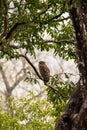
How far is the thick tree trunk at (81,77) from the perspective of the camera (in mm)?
6336

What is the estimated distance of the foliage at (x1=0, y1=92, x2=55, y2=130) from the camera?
13062mm

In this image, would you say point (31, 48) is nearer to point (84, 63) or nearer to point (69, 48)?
point (69, 48)

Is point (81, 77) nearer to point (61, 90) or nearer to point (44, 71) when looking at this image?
point (61, 90)

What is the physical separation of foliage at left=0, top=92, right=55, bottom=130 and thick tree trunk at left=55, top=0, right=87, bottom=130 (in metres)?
6.54

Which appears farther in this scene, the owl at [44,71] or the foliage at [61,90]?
the owl at [44,71]

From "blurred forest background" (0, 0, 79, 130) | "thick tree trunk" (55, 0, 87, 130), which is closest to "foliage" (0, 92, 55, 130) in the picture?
"blurred forest background" (0, 0, 79, 130)

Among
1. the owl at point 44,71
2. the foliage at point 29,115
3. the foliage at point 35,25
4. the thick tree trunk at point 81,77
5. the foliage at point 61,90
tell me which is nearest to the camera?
the thick tree trunk at point 81,77

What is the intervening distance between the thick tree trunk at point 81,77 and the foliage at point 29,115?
654 centimetres

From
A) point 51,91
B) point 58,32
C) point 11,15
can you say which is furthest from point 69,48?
point 11,15

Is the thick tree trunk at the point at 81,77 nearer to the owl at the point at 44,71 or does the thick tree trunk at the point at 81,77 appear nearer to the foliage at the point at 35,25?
the foliage at the point at 35,25

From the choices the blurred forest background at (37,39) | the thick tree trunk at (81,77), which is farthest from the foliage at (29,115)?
the thick tree trunk at (81,77)

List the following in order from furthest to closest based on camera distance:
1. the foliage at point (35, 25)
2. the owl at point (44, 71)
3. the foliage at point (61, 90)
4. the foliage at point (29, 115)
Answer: the foliage at point (29, 115), the owl at point (44, 71), the foliage at point (61, 90), the foliage at point (35, 25)

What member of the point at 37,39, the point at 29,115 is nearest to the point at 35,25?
the point at 37,39

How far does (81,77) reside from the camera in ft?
21.0
